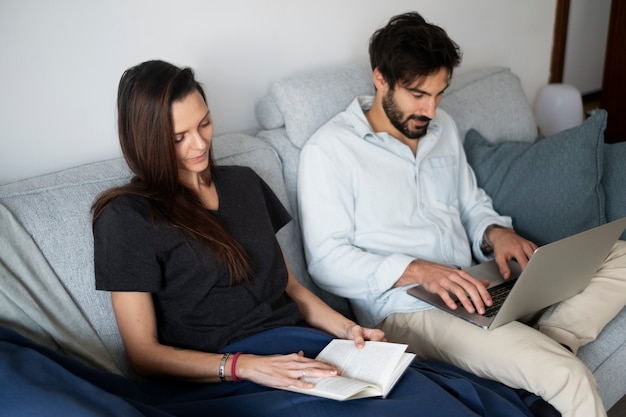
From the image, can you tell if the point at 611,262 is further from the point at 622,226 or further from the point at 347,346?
the point at 347,346

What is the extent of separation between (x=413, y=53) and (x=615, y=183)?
0.75 meters

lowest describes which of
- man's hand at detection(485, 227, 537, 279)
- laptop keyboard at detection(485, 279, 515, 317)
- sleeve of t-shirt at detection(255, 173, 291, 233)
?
laptop keyboard at detection(485, 279, 515, 317)

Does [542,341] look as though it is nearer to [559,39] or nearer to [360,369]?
[360,369]

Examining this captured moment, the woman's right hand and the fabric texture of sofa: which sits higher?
the fabric texture of sofa

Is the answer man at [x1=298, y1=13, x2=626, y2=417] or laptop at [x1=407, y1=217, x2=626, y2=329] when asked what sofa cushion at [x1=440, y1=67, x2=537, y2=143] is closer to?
man at [x1=298, y1=13, x2=626, y2=417]

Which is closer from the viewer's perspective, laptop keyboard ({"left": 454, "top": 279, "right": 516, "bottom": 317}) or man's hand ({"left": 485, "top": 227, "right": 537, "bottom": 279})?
laptop keyboard ({"left": 454, "top": 279, "right": 516, "bottom": 317})

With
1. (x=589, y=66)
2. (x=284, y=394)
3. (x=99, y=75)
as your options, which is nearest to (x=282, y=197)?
(x=99, y=75)

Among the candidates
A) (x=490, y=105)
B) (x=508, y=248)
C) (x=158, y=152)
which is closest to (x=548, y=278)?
(x=508, y=248)

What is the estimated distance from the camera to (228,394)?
1.35 m

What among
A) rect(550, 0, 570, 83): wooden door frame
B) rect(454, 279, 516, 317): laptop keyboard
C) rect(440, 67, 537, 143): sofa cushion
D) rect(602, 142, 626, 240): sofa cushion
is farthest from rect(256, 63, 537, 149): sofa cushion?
rect(550, 0, 570, 83): wooden door frame

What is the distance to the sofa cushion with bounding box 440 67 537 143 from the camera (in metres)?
2.30

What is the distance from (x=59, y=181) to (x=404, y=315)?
0.93 metres

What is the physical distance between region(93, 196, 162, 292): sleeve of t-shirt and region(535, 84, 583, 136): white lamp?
90.4 inches

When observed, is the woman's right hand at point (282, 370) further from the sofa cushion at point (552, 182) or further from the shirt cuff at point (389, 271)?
the sofa cushion at point (552, 182)
